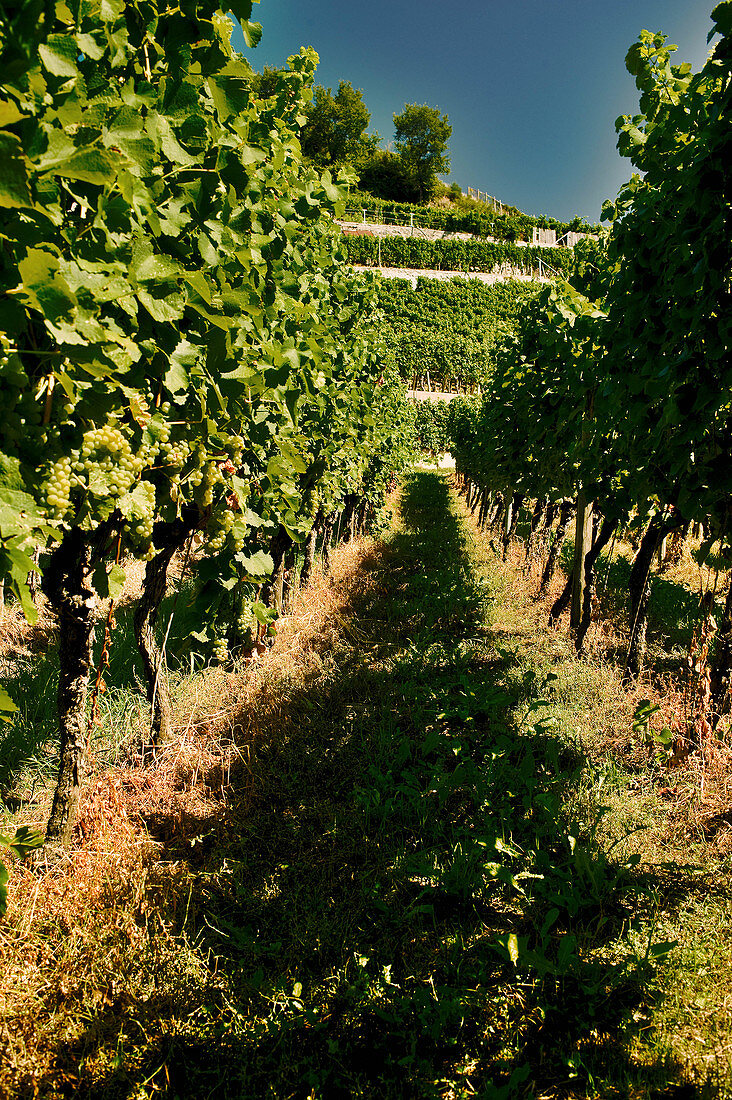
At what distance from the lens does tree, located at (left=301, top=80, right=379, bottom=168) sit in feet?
199

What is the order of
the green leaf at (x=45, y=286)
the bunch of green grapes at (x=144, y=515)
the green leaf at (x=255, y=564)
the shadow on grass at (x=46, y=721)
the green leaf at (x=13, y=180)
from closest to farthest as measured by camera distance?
1. the green leaf at (x=13, y=180)
2. the green leaf at (x=45, y=286)
3. the bunch of green grapes at (x=144, y=515)
4. the green leaf at (x=255, y=564)
5. the shadow on grass at (x=46, y=721)

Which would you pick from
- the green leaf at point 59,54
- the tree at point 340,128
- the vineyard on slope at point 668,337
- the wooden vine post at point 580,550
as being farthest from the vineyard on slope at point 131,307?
the tree at point 340,128

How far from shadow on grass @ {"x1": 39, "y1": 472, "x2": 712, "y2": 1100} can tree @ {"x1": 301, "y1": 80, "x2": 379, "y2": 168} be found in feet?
222

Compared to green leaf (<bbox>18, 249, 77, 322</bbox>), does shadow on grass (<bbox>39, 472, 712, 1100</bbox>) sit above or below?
below

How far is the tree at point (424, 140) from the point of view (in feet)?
A: 227

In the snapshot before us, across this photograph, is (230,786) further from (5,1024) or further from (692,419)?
(692,419)

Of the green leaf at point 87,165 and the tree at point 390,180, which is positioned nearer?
the green leaf at point 87,165

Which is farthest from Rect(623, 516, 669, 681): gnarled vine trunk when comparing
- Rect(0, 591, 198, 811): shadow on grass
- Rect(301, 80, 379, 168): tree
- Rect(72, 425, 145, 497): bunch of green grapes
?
Rect(301, 80, 379, 168): tree

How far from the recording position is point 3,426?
54.8 inches

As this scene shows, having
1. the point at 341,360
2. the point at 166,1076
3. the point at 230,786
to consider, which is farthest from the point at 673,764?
the point at 341,360

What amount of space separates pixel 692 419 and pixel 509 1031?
269 centimetres

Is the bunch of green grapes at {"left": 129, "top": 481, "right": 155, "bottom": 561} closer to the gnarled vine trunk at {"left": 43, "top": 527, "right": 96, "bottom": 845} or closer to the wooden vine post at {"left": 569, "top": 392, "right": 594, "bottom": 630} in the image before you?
the gnarled vine trunk at {"left": 43, "top": 527, "right": 96, "bottom": 845}

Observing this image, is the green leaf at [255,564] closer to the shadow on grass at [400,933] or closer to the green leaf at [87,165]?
the shadow on grass at [400,933]

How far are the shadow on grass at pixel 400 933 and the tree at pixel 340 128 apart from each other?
6761cm
